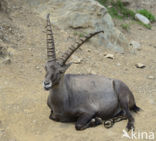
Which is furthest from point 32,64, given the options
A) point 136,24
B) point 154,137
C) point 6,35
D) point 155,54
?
point 136,24

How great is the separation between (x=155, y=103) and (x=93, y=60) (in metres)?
3.99

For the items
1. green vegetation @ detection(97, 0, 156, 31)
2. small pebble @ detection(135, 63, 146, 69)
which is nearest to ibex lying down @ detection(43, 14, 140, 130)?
small pebble @ detection(135, 63, 146, 69)

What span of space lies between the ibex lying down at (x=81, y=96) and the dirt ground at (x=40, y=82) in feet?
1.03

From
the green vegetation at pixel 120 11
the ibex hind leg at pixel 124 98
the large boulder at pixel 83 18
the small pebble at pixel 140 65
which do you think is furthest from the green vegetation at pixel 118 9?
the ibex hind leg at pixel 124 98

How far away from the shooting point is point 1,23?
12.6 metres

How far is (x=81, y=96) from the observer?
323 inches

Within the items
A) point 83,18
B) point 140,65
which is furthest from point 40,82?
point 83,18

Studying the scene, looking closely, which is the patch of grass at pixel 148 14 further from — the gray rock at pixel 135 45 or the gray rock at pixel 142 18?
the gray rock at pixel 135 45

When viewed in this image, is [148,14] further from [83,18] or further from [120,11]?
[83,18]

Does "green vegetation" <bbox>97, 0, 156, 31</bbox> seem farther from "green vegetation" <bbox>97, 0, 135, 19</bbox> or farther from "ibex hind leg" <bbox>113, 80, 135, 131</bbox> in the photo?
"ibex hind leg" <bbox>113, 80, 135, 131</bbox>

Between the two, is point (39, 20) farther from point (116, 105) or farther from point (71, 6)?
point (116, 105)

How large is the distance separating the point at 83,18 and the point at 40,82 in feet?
17.3

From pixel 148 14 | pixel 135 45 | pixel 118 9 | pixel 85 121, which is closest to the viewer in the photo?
pixel 85 121

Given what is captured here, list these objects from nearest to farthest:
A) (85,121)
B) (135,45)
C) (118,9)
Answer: (85,121) < (135,45) < (118,9)
